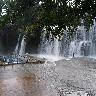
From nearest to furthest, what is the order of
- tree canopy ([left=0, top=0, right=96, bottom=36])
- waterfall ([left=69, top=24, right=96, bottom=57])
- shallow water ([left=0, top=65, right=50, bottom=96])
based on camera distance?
tree canopy ([left=0, top=0, right=96, bottom=36]) → shallow water ([left=0, top=65, right=50, bottom=96]) → waterfall ([left=69, top=24, right=96, bottom=57])

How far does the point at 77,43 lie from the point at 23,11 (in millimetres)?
44371

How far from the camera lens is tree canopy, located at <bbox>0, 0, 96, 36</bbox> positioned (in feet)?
13.9

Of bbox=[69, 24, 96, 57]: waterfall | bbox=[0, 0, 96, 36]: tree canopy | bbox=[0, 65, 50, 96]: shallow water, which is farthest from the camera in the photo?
bbox=[69, 24, 96, 57]: waterfall

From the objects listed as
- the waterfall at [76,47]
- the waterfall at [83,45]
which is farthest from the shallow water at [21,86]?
the waterfall at [83,45]

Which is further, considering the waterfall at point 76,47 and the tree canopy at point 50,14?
the waterfall at point 76,47

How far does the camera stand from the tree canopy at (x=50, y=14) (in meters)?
4.22

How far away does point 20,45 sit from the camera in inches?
1972

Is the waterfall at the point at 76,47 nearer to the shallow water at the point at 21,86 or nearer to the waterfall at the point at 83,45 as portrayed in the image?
the waterfall at the point at 83,45

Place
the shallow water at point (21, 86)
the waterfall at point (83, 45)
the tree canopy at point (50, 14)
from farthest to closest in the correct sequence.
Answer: the waterfall at point (83, 45) < the shallow water at point (21, 86) < the tree canopy at point (50, 14)

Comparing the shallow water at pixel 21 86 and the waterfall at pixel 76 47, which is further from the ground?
the waterfall at pixel 76 47

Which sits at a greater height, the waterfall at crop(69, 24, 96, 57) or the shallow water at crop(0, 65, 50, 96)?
the waterfall at crop(69, 24, 96, 57)

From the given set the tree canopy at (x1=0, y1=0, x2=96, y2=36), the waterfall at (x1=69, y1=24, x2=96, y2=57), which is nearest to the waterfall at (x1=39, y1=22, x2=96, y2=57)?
the waterfall at (x1=69, y1=24, x2=96, y2=57)

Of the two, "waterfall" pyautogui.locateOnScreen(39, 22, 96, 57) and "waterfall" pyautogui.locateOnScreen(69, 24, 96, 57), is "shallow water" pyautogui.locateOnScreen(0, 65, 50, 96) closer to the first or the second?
"waterfall" pyautogui.locateOnScreen(39, 22, 96, 57)

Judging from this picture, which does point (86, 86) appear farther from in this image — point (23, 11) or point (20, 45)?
point (20, 45)
